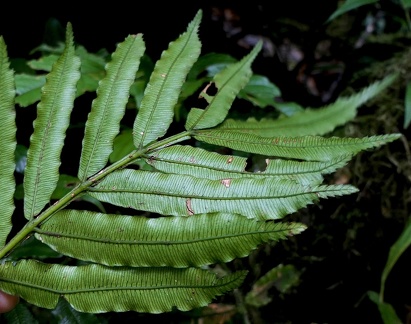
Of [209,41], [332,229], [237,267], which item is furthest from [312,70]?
[237,267]

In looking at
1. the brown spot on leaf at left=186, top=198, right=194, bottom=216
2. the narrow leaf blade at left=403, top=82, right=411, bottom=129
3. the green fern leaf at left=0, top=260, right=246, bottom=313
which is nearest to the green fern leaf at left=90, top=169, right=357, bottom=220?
the brown spot on leaf at left=186, top=198, right=194, bottom=216

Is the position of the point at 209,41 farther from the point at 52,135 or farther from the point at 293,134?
the point at 52,135

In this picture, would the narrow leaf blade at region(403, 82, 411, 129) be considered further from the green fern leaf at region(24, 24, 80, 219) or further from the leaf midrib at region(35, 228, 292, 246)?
the green fern leaf at region(24, 24, 80, 219)

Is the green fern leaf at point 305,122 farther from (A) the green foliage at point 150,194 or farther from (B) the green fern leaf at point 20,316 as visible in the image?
(B) the green fern leaf at point 20,316

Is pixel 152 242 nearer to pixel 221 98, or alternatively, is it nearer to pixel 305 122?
pixel 221 98

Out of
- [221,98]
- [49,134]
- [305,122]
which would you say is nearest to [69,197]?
[49,134]

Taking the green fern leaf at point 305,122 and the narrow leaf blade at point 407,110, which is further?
the narrow leaf blade at point 407,110

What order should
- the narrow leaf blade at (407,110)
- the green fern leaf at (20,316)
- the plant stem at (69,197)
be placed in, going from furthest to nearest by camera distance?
1. the narrow leaf blade at (407,110)
2. the green fern leaf at (20,316)
3. the plant stem at (69,197)

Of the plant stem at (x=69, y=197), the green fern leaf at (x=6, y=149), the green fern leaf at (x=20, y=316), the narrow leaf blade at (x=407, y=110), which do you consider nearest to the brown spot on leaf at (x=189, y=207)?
the plant stem at (x=69, y=197)
